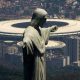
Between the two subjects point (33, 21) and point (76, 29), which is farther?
point (76, 29)

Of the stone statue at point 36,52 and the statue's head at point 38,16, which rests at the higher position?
the statue's head at point 38,16

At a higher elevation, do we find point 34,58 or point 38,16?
point 38,16

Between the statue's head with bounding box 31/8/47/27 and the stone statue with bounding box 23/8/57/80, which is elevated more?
the statue's head with bounding box 31/8/47/27

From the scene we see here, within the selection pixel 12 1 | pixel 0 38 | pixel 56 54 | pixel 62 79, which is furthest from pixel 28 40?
pixel 12 1

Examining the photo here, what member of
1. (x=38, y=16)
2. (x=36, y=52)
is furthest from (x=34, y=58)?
(x=38, y=16)

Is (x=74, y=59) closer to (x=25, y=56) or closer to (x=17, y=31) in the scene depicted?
(x=17, y=31)

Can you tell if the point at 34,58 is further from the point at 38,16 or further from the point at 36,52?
the point at 38,16

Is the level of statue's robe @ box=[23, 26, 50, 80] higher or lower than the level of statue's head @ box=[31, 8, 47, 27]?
lower

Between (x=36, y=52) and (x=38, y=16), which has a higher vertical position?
(x=38, y=16)

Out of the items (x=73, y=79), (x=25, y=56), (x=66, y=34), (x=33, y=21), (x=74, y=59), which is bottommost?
(x=74, y=59)

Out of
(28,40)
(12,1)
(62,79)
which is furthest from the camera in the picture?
(12,1)

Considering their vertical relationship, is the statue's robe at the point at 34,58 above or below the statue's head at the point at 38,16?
below
